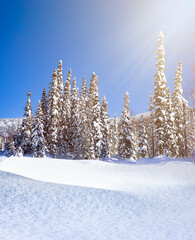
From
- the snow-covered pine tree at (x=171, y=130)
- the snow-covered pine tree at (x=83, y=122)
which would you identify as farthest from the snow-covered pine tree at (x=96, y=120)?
the snow-covered pine tree at (x=171, y=130)

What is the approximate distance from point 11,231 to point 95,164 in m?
11.9

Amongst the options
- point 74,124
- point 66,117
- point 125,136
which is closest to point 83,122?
point 74,124

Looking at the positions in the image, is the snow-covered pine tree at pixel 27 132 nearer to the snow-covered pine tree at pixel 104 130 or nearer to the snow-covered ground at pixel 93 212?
the snow-covered pine tree at pixel 104 130

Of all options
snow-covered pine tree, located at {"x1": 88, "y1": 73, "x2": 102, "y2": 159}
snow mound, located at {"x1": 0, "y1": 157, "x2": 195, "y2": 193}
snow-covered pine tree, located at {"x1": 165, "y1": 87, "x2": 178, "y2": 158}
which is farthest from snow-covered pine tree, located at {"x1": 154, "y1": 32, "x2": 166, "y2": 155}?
snow mound, located at {"x1": 0, "y1": 157, "x2": 195, "y2": 193}

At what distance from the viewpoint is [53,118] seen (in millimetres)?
39688

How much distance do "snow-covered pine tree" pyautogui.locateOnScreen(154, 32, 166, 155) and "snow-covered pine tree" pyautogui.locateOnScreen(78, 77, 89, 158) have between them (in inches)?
462

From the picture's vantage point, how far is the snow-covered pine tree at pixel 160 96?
29.8 meters

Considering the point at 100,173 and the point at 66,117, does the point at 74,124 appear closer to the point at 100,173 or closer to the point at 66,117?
the point at 66,117

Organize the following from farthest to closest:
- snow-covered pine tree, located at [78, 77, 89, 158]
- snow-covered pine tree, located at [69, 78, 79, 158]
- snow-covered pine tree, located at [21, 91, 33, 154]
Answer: snow-covered pine tree, located at [21, 91, 33, 154] → snow-covered pine tree, located at [69, 78, 79, 158] → snow-covered pine tree, located at [78, 77, 89, 158]

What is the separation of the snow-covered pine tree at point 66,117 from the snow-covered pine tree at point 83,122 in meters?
2.76

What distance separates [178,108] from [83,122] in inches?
703

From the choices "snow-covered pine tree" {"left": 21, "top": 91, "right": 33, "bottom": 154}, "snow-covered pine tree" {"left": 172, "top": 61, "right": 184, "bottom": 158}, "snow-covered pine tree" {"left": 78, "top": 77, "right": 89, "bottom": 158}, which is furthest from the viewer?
"snow-covered pine tree" {"left": 21, "top": 91, "right": 33, "bottom": 154}

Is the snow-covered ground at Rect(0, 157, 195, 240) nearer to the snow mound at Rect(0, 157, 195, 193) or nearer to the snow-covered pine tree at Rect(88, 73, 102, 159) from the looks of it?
the snow mound at Rect(0, 157, 195, 193)

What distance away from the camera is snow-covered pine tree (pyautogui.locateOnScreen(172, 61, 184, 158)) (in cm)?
3680
